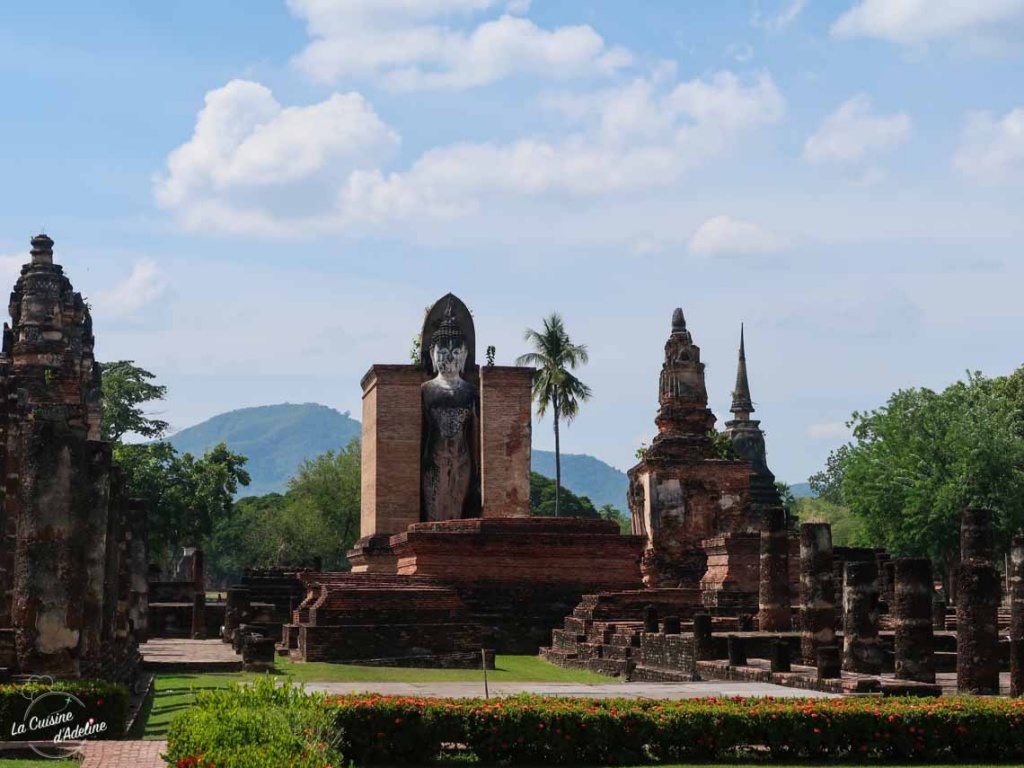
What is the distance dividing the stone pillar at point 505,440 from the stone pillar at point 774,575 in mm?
8298

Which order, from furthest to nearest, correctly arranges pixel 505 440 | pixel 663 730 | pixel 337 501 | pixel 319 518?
pixel 319 518 < pixel 337 501 < pixel 505 440 < pixel 663 730

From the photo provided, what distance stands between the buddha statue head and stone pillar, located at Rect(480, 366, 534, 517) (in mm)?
1073

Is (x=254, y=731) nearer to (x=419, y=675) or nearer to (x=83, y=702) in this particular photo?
(x=83, y=702)

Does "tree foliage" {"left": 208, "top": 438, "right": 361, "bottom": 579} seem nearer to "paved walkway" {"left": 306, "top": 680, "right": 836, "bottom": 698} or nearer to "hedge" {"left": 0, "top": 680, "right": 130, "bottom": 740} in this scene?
"paved walkway" {"left": 306, "top": 680, "right": 836, "bottom": 698}

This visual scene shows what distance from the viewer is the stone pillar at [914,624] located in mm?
20625

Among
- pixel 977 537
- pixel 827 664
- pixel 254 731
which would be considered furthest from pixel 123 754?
pixel 977 537

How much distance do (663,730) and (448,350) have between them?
2226 cm

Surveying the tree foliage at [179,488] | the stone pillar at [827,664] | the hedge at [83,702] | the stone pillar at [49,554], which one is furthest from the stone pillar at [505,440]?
the tree foliage at [179,488]

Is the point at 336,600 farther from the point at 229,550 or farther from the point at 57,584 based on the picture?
the point at 229,550

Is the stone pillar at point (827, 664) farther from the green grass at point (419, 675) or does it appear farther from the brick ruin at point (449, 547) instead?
the brick ruin at point (449, 547)

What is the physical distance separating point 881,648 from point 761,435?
53.5 metres

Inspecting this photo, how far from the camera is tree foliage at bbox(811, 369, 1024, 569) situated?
4575 cm

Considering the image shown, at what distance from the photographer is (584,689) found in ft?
63.2

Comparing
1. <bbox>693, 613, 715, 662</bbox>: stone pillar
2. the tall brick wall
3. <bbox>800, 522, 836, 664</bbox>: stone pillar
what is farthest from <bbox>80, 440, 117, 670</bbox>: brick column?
the tall brick wall
